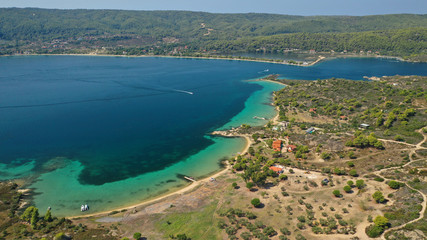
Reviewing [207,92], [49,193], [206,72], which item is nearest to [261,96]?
[207,92]

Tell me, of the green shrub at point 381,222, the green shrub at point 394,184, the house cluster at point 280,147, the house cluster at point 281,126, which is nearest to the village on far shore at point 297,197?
the green shrub at point 394,184

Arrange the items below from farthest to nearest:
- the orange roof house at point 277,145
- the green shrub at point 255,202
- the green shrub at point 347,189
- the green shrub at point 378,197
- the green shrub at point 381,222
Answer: the orange roof house at point 277,145 → the green shrub at point 347,189 → the green shrub at point 255,202 → the green shrub at point 378,197 → the green shrub at point 381,222

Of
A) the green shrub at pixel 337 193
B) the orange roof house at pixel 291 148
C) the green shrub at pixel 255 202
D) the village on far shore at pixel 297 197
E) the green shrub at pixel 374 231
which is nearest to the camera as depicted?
the green shrub at pixel 374 231

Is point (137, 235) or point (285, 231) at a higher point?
point (285, 231)

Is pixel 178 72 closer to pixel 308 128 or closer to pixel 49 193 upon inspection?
pixel 308 128

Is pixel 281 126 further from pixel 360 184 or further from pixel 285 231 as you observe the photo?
pixel 285 231

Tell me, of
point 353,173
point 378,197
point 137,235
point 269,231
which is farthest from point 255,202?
point 353,173

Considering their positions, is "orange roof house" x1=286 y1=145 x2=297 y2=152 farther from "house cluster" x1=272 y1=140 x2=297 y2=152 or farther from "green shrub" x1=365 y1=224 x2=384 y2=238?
"green shrub" x1=365 y1=224 x2=384 y2=238

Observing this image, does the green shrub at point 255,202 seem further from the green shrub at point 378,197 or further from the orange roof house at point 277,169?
the green shrub at point 378,197

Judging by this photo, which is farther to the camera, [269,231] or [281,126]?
[281,126]
